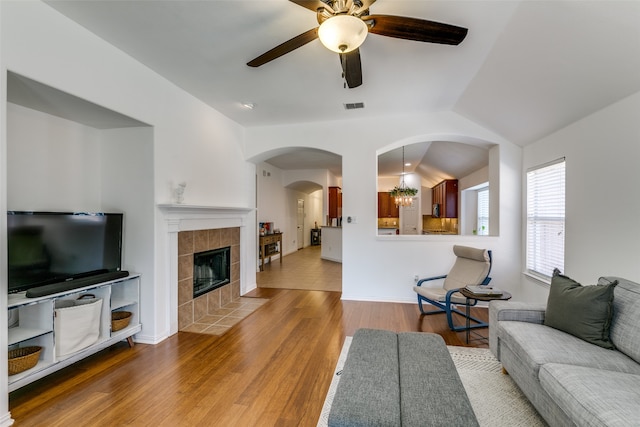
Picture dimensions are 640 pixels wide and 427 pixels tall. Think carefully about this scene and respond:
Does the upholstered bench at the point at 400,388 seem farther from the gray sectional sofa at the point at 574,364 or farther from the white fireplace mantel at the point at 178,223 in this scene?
the white fireplace mantel at the point at 178,223

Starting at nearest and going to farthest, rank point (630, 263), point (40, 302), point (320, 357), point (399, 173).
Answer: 1. point (40, 302)
2. point (630, 263)
3. point (320, 357)
4. point (399, 173)

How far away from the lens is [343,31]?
162 centimetres

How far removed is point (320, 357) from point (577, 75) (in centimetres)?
331

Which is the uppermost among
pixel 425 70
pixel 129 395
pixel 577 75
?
pixel 425 70

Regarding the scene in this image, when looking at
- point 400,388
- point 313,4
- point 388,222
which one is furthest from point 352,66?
point 388,222

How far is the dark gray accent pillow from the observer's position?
6.13ft

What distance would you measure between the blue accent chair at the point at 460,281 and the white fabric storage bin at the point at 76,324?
345cm

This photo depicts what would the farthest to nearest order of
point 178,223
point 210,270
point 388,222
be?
1. point 388,222
2. point 210,270
3. point 178,223

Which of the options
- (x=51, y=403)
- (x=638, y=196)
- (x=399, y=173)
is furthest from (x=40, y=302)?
Answer: (x=399, y=173)

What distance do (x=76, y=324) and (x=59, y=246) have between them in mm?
659

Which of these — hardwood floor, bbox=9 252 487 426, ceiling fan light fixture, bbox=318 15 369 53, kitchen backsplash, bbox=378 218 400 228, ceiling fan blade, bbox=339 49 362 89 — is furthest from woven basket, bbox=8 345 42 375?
kitchen backsplash, bbox=378 218 400 228

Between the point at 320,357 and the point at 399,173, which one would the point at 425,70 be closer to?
the point at 320,357

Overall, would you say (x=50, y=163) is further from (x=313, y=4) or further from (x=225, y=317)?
(x=313, y=4)

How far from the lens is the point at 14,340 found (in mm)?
1943
